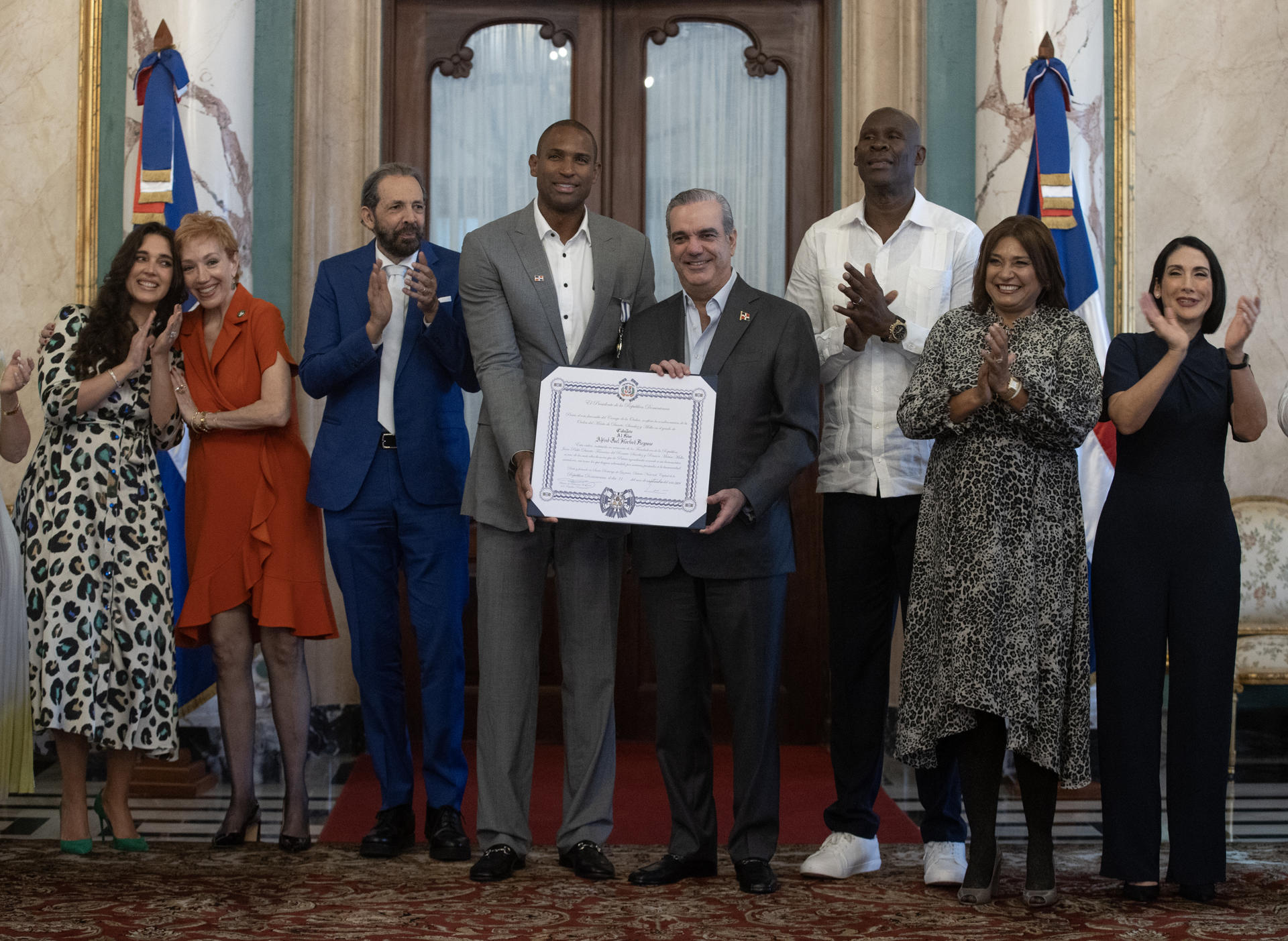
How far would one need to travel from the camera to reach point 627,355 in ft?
12.5

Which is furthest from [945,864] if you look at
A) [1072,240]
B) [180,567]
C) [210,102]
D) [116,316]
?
[210,102]

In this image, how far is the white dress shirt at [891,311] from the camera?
3896mm

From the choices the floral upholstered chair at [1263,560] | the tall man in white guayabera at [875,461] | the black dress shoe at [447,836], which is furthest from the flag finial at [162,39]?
the floral upholstered chair at [1263,560]

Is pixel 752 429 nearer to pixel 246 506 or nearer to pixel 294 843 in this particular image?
pixel 246 506

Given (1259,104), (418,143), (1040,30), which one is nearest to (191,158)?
(418,143)

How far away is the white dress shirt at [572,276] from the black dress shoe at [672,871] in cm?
145

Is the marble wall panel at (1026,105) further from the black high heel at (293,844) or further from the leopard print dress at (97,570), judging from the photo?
the black high heel at (293,844)

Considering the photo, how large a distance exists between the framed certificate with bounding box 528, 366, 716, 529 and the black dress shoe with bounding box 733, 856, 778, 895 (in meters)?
0.95

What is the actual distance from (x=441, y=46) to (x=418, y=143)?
1.57ft

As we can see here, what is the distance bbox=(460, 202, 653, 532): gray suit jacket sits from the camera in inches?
152

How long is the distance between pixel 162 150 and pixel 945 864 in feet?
12.4

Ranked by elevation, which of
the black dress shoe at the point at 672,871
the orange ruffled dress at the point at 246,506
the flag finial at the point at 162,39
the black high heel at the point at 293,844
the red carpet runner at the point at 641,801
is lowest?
the red carpet runner at the point at 641,801

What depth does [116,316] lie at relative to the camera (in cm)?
426

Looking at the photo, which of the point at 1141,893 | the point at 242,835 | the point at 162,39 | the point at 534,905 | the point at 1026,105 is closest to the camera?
the point at 534,905
